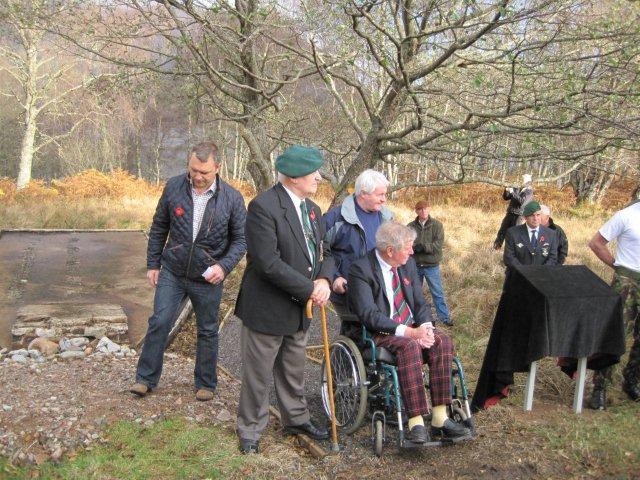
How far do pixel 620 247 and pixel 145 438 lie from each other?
3684mm

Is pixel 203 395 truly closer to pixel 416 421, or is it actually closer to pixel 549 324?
pixel 416 421

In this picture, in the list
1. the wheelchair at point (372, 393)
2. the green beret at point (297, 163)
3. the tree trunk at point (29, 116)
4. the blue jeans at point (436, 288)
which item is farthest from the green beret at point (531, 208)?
the tree trunk at point (29, 116)

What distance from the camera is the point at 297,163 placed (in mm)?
3906

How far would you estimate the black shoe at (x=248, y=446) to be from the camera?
399 centimetres

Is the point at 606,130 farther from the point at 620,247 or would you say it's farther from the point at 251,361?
the point at 251,361

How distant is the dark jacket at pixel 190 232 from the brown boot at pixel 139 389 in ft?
2.79

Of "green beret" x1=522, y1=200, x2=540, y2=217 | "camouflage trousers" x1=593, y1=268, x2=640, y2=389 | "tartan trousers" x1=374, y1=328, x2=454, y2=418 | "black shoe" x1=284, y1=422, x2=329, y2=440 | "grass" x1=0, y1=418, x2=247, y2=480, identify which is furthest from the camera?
"green beret" x1=522, y1=200, x2=540, y2=217

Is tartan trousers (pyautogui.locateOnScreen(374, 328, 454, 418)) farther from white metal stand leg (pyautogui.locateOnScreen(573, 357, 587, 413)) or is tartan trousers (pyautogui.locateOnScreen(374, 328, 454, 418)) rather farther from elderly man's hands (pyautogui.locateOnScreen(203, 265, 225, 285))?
elderly man's hands (pyautogui.locateOnScreen(203, 265, 225, 285))

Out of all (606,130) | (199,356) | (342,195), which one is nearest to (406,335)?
(199,356)

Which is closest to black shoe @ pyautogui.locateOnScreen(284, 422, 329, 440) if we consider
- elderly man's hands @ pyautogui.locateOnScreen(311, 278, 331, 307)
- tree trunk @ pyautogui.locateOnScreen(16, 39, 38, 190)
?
elderly man's hands @ pyautogui.locateOnScreen(311, 278, 331, 307)

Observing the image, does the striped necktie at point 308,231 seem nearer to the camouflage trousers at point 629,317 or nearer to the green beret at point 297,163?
the green beret at point 297,163

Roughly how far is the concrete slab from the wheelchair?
336 centimetres

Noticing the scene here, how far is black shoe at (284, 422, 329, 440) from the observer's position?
14.0 ft

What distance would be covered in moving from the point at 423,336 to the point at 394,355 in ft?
0.76
